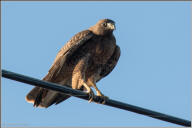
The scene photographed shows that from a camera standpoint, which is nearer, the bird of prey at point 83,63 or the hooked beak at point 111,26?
the bird of prey at point 83,63

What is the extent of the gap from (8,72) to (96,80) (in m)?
4.18

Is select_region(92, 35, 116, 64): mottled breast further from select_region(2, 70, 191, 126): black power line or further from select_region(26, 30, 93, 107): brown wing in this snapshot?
select_region(2, 70, 191, 126): black power line

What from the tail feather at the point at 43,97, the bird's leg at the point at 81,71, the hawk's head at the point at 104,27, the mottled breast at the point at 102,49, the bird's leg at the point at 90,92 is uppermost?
the hawk's head at the point at 104,27

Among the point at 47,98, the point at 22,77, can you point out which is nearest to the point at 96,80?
the point at 47,98

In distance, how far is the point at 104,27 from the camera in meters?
9.08

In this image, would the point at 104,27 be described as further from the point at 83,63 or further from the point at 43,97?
the point at 43,97

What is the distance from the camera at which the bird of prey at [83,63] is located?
27.4ft

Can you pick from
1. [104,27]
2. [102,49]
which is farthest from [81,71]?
[104,27]

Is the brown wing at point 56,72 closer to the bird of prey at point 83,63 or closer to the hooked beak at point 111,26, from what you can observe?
the bird of prey at point 83,63

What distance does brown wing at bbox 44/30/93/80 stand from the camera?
27.2ft

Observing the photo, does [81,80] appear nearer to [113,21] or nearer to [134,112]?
[113,21]

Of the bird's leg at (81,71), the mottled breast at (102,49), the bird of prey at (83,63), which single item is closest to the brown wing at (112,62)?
the bird of prey at (83,63)

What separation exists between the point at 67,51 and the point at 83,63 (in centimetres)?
39

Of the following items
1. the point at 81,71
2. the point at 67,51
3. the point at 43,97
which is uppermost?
the point at 67,51
